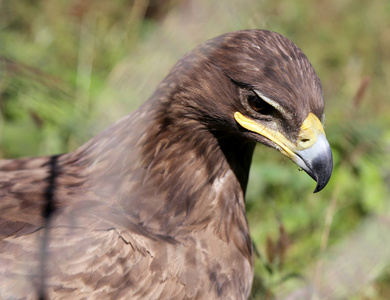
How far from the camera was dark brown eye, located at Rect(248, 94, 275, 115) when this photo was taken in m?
1.89

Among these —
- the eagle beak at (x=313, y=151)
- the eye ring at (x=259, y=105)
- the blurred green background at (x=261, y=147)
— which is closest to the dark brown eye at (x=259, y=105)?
the eye ring at (x=259, y=105)

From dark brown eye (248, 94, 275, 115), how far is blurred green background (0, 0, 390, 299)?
0.31 meters

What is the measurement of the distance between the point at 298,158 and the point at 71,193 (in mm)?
777

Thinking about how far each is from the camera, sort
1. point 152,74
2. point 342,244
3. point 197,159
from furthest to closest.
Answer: point 342,244 < point 152,74 < point 197,159

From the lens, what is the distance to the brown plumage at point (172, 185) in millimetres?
1854

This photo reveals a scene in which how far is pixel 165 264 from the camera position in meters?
1.98

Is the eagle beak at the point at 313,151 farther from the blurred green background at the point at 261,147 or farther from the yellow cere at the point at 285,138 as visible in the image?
the blurred green background at the point at 261,147

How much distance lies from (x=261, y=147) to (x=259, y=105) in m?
0.62

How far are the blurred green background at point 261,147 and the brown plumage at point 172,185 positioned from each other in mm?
228

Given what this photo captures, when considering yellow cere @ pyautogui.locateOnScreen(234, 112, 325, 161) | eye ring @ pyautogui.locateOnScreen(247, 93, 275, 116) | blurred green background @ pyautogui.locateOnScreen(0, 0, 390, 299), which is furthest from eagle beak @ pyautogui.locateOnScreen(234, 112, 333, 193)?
blurred green background @ pyautogui.locateOnScreen(0, 0, 390, 299)

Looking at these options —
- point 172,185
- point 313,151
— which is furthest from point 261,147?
point 313,151

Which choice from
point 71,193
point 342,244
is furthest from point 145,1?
point 71,193

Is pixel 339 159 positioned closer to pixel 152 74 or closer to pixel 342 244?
pixel 342 244

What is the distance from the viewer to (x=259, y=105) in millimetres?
1905
